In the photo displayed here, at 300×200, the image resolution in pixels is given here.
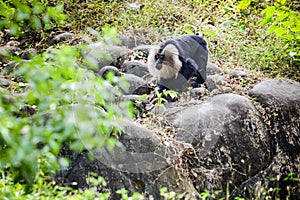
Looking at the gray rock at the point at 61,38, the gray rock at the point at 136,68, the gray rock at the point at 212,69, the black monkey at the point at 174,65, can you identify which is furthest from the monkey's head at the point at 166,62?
the gray rock at the point at 61,38

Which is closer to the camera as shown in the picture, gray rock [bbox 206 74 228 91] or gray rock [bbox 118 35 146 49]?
gray rock [bbox 206 74 228 91]

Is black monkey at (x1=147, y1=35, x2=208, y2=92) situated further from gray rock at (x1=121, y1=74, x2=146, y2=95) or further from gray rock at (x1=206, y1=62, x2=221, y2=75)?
gray rock at (x1=206, y1=62, x2=221, y2=75)

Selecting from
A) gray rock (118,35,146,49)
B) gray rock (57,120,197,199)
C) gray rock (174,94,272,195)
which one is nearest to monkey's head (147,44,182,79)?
gray rock (174,94,272,195)

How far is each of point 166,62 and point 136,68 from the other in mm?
463

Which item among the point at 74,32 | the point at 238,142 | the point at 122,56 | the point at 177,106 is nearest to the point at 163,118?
the point at 177,106

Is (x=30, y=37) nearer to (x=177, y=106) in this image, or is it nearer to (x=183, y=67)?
(x=183, y=67)

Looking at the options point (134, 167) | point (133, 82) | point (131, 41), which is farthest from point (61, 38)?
point (134, 167)

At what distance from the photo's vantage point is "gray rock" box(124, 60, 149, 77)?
5.27m

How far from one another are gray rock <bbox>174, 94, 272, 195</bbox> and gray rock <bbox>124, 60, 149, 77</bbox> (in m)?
1.20

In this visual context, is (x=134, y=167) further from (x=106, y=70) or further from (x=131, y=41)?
(x=131, y=41)

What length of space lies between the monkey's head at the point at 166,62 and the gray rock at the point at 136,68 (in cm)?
23

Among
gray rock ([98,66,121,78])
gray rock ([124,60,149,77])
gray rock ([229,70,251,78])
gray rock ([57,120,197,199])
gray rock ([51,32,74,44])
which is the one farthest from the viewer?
gray rock ([51,32,74,44])

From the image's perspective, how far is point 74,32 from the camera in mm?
6785

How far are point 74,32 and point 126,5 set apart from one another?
49.6 inches
